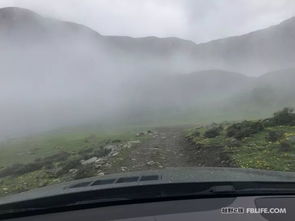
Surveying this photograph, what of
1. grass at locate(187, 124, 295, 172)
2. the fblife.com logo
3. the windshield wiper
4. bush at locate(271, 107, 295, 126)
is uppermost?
the windshield wiper

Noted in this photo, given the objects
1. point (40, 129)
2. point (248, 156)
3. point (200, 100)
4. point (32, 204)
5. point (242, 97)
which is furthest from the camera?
point (200, 100)

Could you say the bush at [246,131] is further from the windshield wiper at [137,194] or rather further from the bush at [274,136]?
the windshield wiper at [137,194]

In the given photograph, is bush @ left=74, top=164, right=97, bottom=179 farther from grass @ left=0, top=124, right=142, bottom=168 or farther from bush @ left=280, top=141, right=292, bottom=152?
grass @ left=0, top=124, right=142, bottom=168

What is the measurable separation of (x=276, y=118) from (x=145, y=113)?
412ft

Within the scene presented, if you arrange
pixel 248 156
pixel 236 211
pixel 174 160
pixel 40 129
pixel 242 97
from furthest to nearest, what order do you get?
pixel 242 97, pixel 40 129, pixel 174 160, pixel 248 156, pixel 236 211

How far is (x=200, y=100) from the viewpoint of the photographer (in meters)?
177

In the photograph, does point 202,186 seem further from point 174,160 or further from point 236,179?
point 174,160

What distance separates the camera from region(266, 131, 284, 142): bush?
990 inches

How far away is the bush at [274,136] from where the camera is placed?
25.1m

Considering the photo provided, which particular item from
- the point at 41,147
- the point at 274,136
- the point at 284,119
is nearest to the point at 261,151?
the point at 274,136

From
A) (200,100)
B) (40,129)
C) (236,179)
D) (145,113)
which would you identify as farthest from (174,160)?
(200,100)

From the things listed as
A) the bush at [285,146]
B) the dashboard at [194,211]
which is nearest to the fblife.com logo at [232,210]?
the dashboard at [194,211]

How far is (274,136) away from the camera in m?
25.6

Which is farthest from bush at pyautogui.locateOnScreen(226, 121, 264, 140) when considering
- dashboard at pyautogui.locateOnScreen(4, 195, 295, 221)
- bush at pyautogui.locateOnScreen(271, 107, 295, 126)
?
dashboard at pyautogui.locateOnScreen(4, 195, 295, 221)
